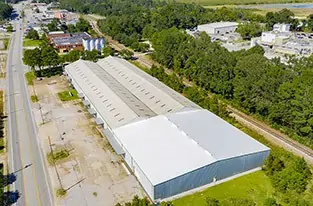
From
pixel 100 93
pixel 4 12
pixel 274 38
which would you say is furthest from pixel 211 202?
pixel 4 12

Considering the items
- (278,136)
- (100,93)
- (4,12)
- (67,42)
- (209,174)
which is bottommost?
(278,136)

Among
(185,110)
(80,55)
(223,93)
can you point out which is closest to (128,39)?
(80,55)

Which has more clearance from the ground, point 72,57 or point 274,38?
point 274,38

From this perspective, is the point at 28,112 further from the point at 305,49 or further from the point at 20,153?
the point at 305,49

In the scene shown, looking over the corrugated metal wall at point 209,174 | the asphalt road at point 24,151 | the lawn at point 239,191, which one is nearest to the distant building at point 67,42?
the asphalt road at point 24,151

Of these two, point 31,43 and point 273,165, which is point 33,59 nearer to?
point 31,43

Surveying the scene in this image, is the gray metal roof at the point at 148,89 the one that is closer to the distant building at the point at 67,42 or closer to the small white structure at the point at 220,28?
the distant building at the point at 67,42

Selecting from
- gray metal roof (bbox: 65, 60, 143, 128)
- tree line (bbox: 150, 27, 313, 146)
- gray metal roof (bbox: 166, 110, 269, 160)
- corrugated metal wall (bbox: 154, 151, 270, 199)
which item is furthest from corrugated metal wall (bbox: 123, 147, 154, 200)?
tree line (bbox: 150, 27, 313, 146)
